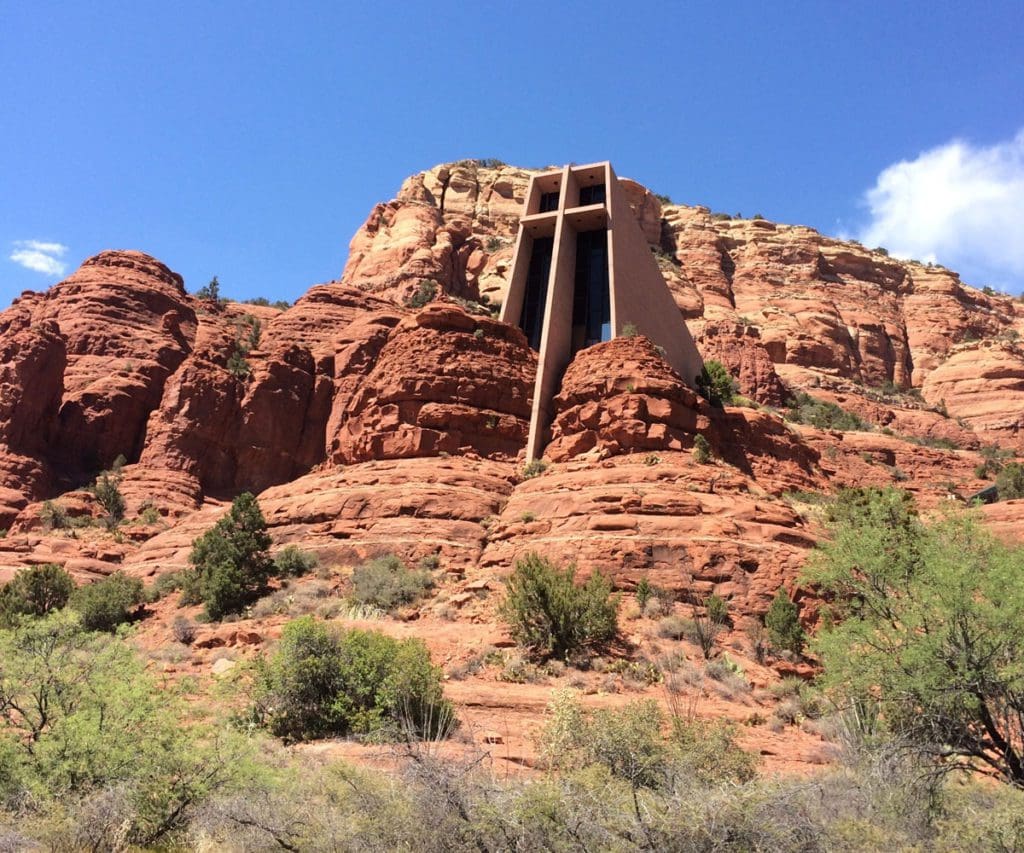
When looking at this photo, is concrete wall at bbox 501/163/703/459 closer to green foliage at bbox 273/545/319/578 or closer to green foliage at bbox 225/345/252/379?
green foliage at bbox 273/545/319/578

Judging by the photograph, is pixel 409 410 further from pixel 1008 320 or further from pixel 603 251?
pixel 1008 320

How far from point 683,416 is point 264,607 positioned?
15118 mm

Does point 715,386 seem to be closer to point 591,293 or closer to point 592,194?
point 591,293

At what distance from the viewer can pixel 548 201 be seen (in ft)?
131

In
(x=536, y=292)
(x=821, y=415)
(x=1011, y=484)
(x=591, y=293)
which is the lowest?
(x=1011, y=484)

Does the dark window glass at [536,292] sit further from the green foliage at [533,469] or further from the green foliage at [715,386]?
the green foliage at [533,469]

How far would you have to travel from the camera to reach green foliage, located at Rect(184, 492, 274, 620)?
21.8m

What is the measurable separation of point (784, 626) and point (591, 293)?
70.0ft

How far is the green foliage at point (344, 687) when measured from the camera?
535 inches

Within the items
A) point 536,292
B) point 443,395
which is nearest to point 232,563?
point 443,395

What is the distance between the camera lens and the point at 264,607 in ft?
70.0

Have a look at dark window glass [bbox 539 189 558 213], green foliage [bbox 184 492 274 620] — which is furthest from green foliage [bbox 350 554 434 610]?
dark window glass [bbox 539 189 558 213]

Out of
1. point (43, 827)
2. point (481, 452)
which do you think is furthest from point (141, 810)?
point (481, 452)

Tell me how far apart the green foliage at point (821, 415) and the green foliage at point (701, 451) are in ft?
70.4
